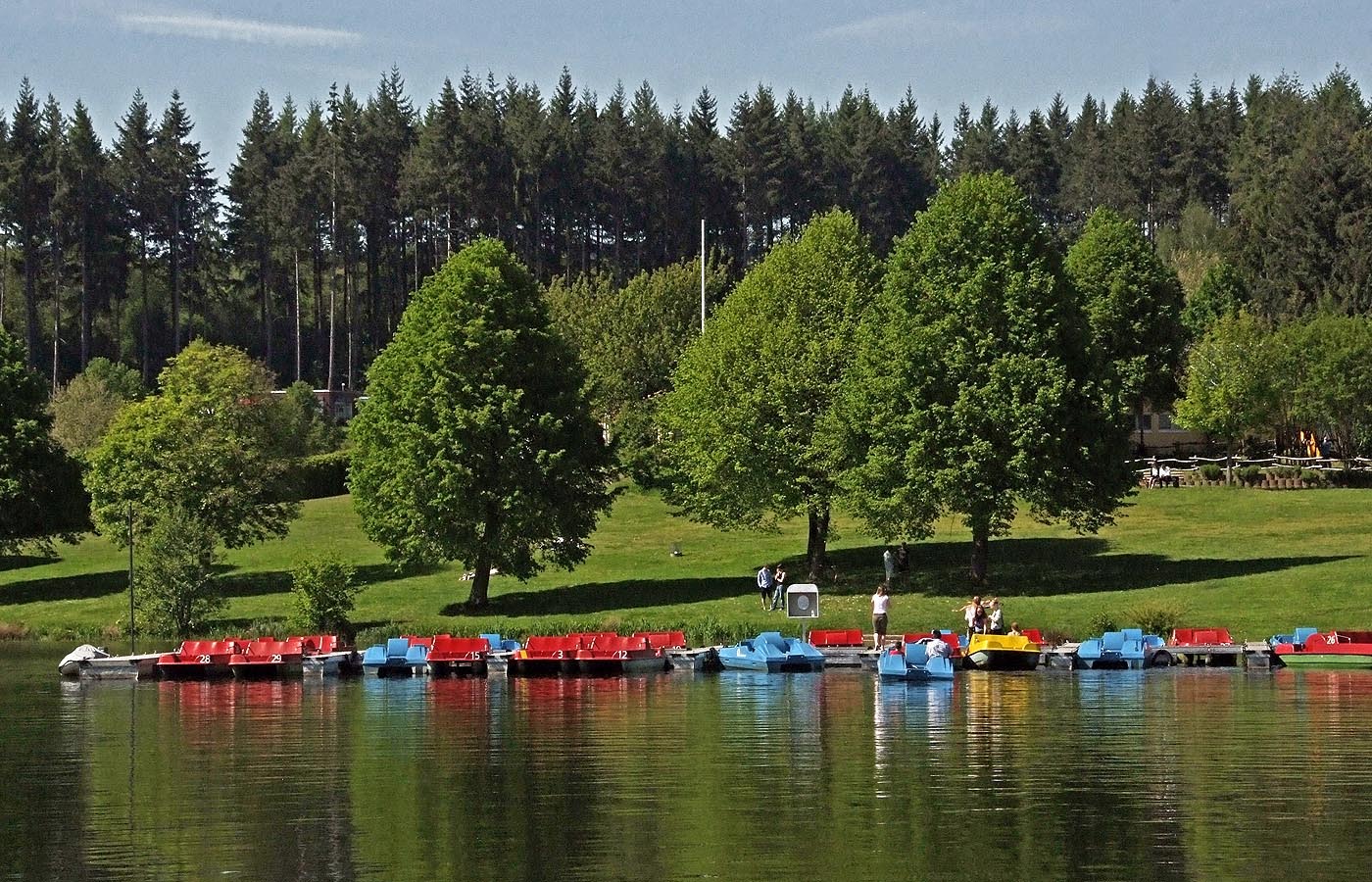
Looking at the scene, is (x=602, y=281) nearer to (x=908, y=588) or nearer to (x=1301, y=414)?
(x=1301, y=414)

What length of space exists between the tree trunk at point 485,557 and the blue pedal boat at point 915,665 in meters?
30.1

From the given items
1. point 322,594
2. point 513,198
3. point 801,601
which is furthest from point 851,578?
point 513,198

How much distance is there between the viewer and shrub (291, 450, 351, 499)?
12556 centimetres

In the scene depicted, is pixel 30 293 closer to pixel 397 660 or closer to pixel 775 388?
pixel 775 388

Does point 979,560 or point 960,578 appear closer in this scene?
point 979,560

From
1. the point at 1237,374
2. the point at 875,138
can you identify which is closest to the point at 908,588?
the point at 1237,374

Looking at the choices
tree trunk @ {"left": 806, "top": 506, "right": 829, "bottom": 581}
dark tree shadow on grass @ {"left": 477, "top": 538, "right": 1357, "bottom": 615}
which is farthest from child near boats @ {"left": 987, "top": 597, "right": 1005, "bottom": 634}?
tree trunk @ {"left": 806, "top": 506, "right": 829, "bottom": 581}

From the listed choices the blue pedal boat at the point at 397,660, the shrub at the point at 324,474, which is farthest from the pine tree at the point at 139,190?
the blue pedal boat at the point at 397,660

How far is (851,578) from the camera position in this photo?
296ft

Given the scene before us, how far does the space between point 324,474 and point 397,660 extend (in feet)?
209

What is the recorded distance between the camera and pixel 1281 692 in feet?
174

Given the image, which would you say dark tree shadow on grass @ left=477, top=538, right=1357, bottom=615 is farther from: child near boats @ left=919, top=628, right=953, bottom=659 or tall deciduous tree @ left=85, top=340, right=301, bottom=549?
child near boats @ left=919, top=628, right=953, bottom=659

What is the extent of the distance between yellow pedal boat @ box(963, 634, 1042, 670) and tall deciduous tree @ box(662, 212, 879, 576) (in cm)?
2507

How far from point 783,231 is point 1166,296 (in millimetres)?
63571
